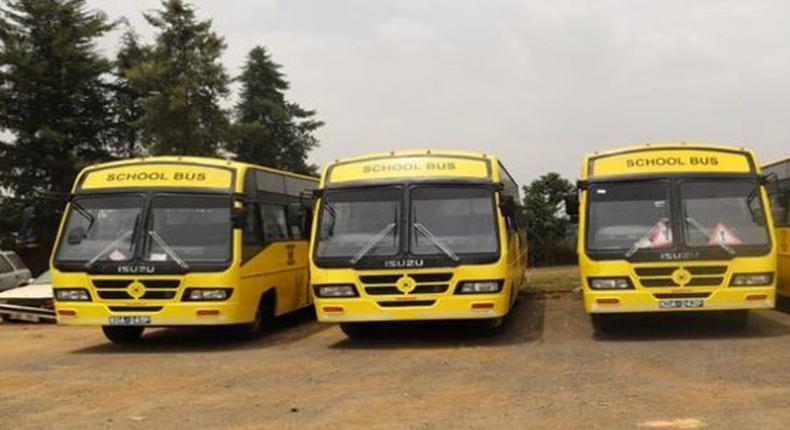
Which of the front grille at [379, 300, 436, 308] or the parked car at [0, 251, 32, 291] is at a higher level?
the parked car at [0, 251, 32, 291]

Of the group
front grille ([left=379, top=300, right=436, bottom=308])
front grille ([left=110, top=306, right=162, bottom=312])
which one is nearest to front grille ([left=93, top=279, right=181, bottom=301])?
front grille ([left=110, top=306, right=162, bottom=312])

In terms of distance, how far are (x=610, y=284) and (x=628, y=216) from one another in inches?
41.2

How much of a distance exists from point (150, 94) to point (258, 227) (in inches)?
1173

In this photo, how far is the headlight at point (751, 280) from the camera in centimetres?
1288

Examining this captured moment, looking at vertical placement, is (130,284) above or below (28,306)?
above

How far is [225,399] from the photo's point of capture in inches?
384

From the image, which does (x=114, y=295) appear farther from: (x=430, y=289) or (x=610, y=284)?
(x=610, y=284)

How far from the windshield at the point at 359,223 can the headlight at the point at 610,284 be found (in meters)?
2.73

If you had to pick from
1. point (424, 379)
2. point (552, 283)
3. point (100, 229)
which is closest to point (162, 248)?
point (100, 229)

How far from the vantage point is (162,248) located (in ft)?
45.6

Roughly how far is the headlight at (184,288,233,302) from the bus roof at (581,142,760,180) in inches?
217

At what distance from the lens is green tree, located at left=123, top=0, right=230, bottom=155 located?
42500 mm

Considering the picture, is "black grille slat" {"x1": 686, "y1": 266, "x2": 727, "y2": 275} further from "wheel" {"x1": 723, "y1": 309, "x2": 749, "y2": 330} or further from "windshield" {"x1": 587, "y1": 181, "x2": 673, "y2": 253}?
"wheel" {"x1": 723, "y1": 309, "x2": 749, "y2": 330}

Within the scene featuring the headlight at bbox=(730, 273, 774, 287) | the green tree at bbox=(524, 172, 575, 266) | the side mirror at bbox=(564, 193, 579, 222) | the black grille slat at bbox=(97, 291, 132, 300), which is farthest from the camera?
the green tree at bbox=(524, 172, 575, 266)
